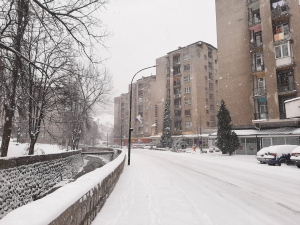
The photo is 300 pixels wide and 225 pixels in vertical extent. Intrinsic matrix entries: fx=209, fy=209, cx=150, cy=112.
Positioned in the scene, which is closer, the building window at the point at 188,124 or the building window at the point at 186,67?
the building window at the point at 188,124

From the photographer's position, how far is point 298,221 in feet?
13.7

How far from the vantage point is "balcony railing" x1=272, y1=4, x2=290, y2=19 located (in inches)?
965

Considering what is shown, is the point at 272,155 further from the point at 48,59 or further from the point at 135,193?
the point at 48,59

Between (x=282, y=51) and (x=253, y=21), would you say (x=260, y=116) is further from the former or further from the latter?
(x=253, y=21)

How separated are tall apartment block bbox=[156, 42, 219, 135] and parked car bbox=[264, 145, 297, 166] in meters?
33.0

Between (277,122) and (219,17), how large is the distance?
1825 cm

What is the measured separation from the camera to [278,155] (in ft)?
48.9

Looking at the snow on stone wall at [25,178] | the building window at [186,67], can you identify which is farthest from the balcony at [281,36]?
the building window at [186,67]

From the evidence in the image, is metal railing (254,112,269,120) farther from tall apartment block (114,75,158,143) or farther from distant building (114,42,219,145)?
tall apartment block (114,75,158,143)

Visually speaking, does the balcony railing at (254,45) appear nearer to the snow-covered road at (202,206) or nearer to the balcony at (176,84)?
the snow-covered road at (202,206)

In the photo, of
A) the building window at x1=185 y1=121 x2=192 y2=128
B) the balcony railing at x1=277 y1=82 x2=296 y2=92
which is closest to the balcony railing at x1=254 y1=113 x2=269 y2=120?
the balcony railing at x1=277 y1=82 x2=296 y2=92

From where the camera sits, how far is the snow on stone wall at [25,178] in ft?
24.9

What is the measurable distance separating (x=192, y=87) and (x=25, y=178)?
46.8 metres

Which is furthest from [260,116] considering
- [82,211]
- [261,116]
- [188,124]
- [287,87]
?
[82,211]
